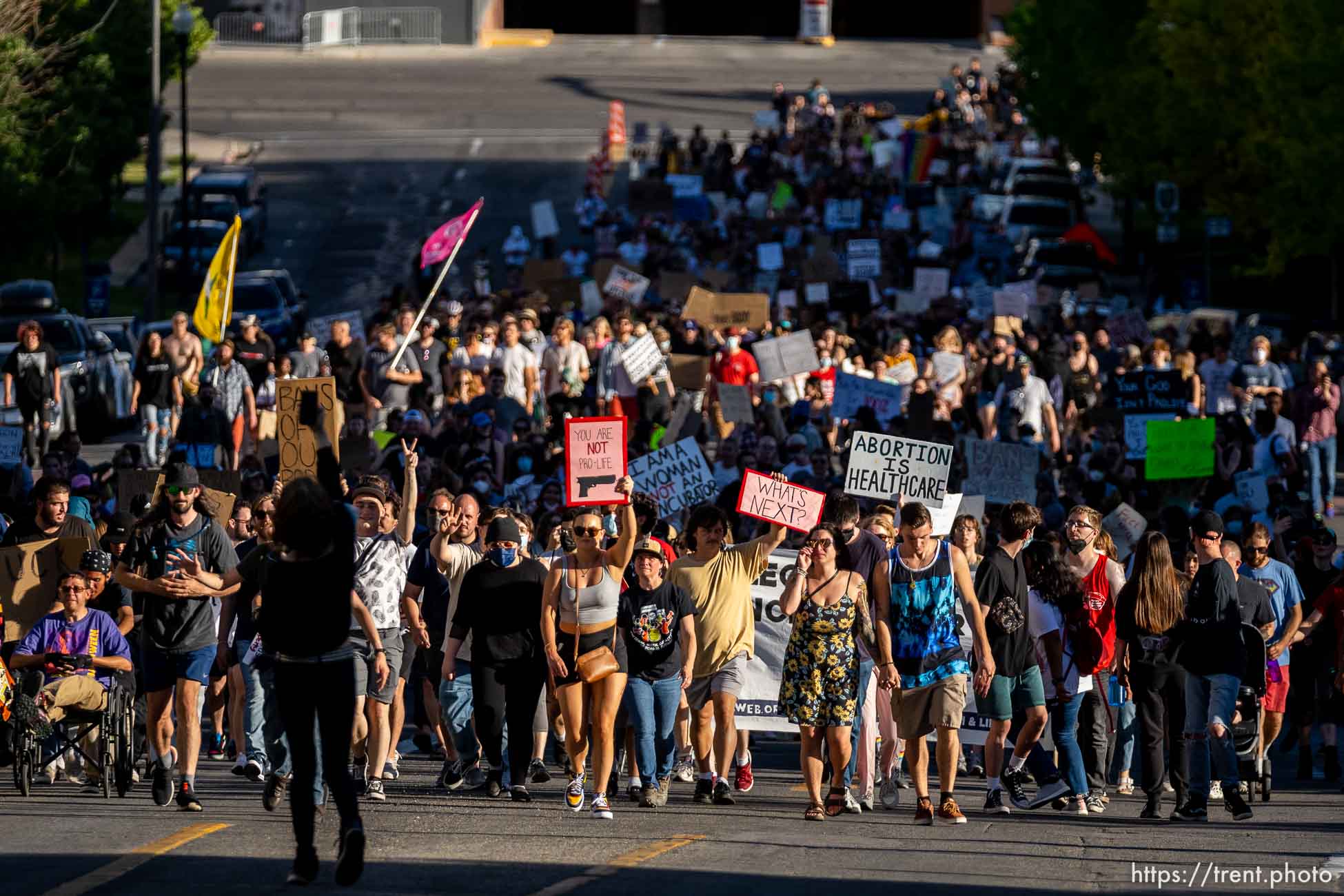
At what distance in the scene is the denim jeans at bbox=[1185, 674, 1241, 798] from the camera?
1249 cm

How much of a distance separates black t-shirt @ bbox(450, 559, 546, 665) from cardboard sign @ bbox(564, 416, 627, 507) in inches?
56.3

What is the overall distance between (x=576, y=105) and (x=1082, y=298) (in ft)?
112

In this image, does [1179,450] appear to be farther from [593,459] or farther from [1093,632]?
[1093,632]

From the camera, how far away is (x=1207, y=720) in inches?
493

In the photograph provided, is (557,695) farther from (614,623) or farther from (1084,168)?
(1084,168)

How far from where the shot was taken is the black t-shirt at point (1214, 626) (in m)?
12.5

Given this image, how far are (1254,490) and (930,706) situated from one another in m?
7.05

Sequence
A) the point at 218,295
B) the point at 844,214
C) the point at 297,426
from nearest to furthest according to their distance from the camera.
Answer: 1. the point at 297,426
2. the point at 218,295
3. the point at 844,214

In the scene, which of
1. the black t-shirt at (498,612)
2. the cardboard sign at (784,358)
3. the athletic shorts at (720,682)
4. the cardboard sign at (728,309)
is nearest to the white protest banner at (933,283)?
the cardboard sign at (728,309)

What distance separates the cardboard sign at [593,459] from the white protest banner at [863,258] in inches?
781

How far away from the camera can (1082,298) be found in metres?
38.4

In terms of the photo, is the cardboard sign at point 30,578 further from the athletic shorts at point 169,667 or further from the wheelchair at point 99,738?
the athletic shorts at point 169,667

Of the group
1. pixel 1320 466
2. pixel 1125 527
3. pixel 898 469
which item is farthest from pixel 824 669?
pixel 1320 466

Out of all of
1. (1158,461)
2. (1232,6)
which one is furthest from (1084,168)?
(1158,461)
